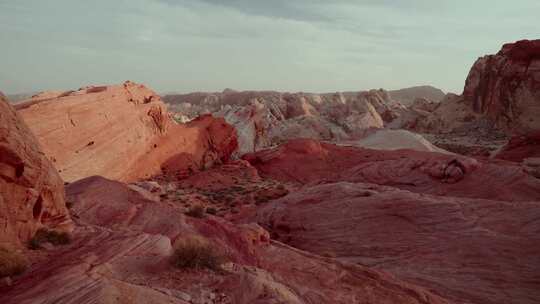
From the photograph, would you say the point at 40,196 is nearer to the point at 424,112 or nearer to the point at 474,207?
the point at 474,207

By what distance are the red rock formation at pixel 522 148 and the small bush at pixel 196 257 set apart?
32484mm

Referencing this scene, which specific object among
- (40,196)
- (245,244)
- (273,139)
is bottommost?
(273,139)

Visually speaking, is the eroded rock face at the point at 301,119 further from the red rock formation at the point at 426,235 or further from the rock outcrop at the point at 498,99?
the red rock formation at the point at 426,235

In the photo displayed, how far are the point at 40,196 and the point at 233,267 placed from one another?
4080mm

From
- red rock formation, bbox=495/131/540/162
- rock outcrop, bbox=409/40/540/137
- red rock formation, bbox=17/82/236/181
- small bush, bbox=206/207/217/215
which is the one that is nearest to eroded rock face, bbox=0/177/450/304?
small bush, bbox=206/207/217/215

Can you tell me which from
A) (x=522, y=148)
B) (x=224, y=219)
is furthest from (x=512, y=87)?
(x=224, y=219)

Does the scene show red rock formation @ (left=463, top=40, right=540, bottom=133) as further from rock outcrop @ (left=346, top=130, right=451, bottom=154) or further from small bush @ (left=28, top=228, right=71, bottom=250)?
small bush @ (left=28, top=228, right=71, bottom=250)

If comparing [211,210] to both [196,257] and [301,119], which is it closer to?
[196,257]

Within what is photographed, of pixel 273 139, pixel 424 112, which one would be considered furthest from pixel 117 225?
pixel 424 112

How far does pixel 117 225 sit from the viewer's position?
10461mm

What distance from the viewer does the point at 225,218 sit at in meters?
17.9

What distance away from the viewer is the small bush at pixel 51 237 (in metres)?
7.60

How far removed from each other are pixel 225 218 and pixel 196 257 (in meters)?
11.1

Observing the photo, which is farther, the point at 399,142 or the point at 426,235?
the point at 399,142
